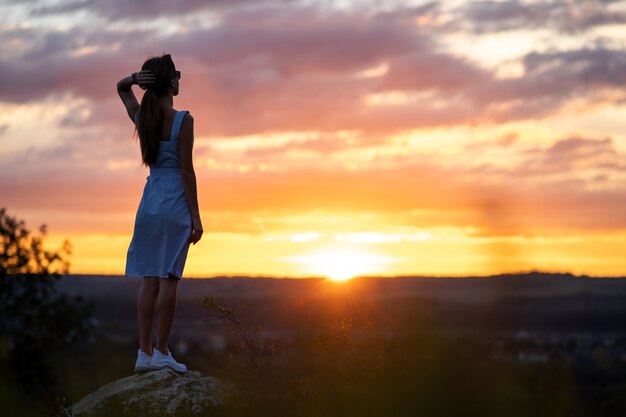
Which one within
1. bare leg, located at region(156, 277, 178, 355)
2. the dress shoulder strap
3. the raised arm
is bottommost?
bare leg, located at region(156, 277, 178, 355)

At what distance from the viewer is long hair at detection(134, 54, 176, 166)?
775cm

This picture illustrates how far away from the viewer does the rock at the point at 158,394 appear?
7496 millimetres

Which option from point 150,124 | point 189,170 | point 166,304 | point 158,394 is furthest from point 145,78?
point 158,394

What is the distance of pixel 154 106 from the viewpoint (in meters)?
7.80

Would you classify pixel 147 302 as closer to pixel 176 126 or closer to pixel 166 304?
pixel 166 304

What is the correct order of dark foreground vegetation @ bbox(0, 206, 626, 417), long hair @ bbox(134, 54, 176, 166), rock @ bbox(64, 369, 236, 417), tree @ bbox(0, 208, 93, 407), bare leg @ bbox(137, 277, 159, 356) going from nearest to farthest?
Answer: dark foreground vegetation @ bbox(0, 206, 626, 417) → rock @ bbox(64, 369, 236, 417) → long hair @ bbox(134, 54, 176, 166) → bare leg @ bbox(137, 277, 159, 356) → tree @ bbox(0, 208, 93, 407)

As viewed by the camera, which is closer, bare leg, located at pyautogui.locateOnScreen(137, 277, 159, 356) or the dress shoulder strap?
the dress shoulder strap

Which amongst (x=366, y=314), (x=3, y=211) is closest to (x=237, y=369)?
(x=366, y=314)

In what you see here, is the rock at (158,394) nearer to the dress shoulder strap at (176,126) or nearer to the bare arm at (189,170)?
the bare arm at (189,170)

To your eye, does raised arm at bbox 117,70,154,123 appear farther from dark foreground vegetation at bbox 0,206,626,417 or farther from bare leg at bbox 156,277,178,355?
dark foreground vegetation at bbox 0,206,626,417

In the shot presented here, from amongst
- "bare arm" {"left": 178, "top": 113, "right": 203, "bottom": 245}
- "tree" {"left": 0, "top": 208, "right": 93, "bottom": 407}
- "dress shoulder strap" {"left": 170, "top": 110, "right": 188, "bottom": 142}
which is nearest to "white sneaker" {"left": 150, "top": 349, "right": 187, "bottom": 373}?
"bare arm" {"left": 178, "top": 113, "right": 203, "bottom": 245}

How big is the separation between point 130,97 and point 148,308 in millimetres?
1780

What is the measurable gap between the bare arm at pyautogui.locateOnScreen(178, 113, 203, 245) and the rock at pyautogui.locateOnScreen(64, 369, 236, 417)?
47.3 inches

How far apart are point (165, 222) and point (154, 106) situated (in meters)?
0.94
